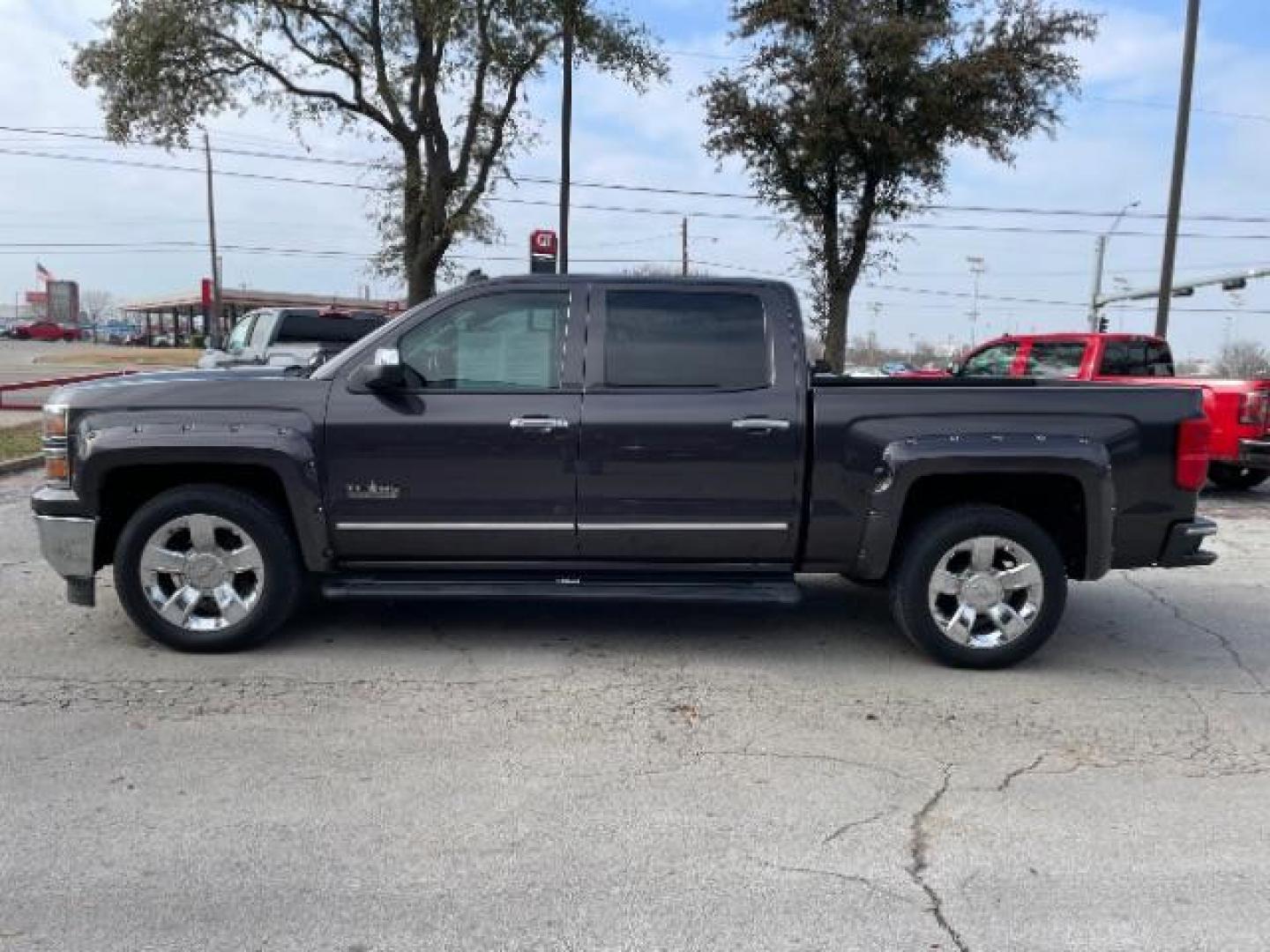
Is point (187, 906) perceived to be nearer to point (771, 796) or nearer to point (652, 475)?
point (771, 796)

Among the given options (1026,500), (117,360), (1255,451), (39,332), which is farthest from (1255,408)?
(39,332)

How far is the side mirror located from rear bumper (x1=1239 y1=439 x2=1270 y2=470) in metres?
9.19

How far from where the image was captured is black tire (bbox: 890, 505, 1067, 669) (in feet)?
17.0

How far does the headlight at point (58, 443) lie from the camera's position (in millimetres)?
5152

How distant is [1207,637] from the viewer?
20.0ft

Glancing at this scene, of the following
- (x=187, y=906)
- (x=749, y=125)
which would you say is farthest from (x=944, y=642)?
(x=749, y=125)

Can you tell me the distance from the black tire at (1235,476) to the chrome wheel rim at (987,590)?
8771 millimetres

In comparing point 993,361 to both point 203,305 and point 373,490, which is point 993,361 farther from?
point 203,305

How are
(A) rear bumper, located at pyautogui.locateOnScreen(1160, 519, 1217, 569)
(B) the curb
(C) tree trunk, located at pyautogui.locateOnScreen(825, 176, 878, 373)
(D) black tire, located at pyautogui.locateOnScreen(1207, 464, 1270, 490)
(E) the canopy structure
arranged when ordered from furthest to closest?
1. (E) the canopy structure
2. (C) tree trunk, located at pyautogui.locateOnScreen(825, 176, 878, 373)
3. (D) black tire, located at pyautogui.locateOnScreen(1207, 464, 1270, 490)
4. (B) the curb
5. (A) rear bumper, located at pyautogui.locateOnScreen(1160, 519, 1217, 569)

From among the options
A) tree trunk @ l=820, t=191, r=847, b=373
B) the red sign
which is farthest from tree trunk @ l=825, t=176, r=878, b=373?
the red sign

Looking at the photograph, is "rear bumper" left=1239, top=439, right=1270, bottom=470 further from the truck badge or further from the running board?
the truck badge

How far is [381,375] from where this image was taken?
502 centimetres

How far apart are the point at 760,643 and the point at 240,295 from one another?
6727cm

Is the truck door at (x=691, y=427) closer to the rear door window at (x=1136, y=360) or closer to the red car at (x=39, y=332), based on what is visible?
the rear door window at (x=1136, y=360)
